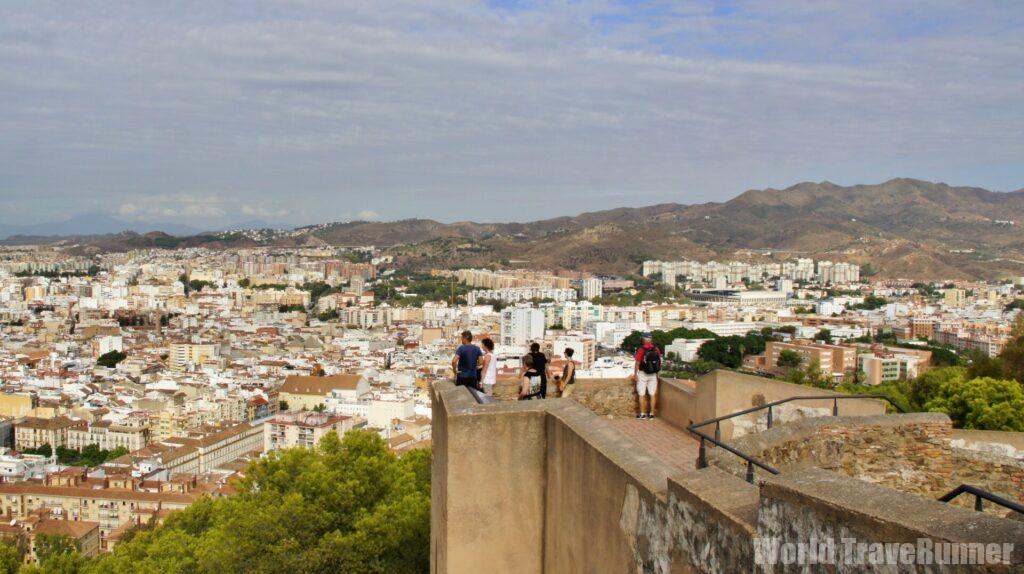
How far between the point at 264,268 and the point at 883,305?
78256 millimetres

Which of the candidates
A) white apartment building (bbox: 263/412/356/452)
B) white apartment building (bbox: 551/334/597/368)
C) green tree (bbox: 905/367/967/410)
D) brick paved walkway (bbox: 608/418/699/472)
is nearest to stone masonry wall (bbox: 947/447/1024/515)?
brick paved walkway (bbox: 608/418/699/472)

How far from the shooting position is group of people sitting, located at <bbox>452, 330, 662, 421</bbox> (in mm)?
4672

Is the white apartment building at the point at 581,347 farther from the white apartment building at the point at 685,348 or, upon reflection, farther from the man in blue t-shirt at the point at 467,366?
the man in blue t-shirt at the point at 467,366

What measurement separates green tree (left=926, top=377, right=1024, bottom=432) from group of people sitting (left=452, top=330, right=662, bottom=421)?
6867 mm

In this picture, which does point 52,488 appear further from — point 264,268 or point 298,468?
point 264,268

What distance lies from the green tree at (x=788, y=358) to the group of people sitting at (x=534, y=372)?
115ft

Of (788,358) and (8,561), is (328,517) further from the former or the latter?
(788,358)

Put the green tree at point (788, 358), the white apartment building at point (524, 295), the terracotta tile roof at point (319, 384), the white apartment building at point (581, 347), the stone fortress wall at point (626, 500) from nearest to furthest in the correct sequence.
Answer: the stone fortress wall at point (626, 500)
the green tree at point (788, 358)
the terracotta tile roof at point (319, 384)
the white apartment building at point (581, 347)
the white apartment building at point (524, 295)

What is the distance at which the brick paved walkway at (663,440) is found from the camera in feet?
13.5

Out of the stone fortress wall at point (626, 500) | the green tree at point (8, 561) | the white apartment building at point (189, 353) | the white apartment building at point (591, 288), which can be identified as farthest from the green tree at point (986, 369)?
the white apartment building at point (591, 288)

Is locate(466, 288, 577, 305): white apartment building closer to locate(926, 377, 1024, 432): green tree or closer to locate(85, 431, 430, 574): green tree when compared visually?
locate(926, 377, 1024, 432): green tree


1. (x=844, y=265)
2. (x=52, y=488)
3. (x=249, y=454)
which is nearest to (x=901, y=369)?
(x=249, y=454)

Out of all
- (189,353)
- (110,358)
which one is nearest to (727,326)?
(189,353)

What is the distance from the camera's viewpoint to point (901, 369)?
3812 cm
